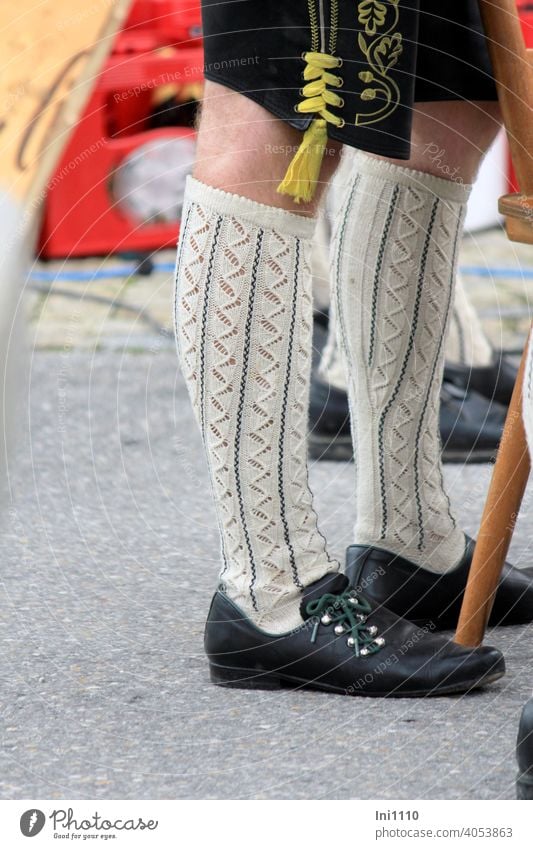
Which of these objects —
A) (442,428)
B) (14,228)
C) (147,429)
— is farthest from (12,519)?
(14,228)

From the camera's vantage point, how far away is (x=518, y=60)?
1.10 meters

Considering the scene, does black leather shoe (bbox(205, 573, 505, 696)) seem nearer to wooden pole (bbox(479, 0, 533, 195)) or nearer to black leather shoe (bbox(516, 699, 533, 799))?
black leather shoe (bbox(516, 699, 533, 799))

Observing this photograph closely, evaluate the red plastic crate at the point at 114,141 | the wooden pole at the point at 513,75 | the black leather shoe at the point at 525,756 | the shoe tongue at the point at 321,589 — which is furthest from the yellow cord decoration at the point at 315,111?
the red plastic crate at the point at 114,141

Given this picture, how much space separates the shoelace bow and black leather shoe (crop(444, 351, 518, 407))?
923 millimetres

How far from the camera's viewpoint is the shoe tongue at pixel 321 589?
1.21m

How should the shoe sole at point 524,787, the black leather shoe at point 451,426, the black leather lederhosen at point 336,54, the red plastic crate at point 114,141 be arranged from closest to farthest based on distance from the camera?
the shoe sole at point 524,787 < the black leather lederhosen at point 336,54 < the black leather shoe at point 451,426 < the red plastic crate at point 114,141

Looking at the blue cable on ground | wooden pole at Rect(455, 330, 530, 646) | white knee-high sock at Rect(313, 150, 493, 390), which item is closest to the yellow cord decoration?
wooden pole at Rect(455, 330, 530, 646)

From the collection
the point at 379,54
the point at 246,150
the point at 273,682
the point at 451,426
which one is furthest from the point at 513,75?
the point at 451,426

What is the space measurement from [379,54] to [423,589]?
0.59 m

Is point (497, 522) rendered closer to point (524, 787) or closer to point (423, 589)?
point (423, 589)

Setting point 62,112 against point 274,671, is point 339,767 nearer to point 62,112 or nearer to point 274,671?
point 274,671

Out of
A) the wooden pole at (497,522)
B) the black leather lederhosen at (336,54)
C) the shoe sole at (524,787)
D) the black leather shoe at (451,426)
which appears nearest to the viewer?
the shoe sole at (524,787)

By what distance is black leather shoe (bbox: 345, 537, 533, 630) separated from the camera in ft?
4.47

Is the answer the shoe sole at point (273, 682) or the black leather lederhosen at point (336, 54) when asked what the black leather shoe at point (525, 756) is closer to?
the shoe sole at point (273, 682)
